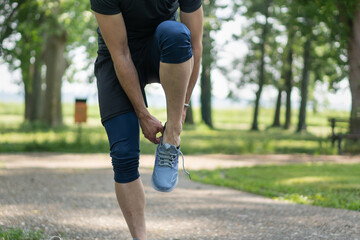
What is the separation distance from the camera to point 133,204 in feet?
9.95

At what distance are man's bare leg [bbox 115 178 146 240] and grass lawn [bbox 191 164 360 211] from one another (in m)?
3.48

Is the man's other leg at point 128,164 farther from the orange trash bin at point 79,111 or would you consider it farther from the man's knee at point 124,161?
the orange trash bin at point 79,111

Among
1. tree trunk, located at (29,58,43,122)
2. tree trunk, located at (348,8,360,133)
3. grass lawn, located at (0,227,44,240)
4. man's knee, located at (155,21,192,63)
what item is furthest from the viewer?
tree trunk, located at (29,58,43,122)

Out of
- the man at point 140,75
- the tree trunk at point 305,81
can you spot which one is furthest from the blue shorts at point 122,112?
the tree trunk at point 305,81

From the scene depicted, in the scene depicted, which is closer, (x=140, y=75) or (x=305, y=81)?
(x=140, y=75)

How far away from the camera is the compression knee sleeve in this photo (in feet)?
9.48

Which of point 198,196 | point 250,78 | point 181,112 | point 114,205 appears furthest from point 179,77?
point 250,78

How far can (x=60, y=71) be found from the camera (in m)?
22.9

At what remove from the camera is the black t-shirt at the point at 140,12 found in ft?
8.96

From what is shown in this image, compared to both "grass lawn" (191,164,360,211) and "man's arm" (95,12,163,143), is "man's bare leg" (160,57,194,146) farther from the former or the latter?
"grass lawn" (191,164,360,211)

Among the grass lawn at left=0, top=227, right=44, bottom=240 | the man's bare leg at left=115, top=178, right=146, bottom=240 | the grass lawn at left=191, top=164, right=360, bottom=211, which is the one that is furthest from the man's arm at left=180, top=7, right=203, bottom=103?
the grass lawn at left=191, top=164, right=360, bottom=211

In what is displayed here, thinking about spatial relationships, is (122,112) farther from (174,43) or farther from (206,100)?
(206,100)

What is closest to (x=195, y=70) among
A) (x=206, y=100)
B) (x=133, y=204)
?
(x=133, y=204)

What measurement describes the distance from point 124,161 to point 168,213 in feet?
8.68
